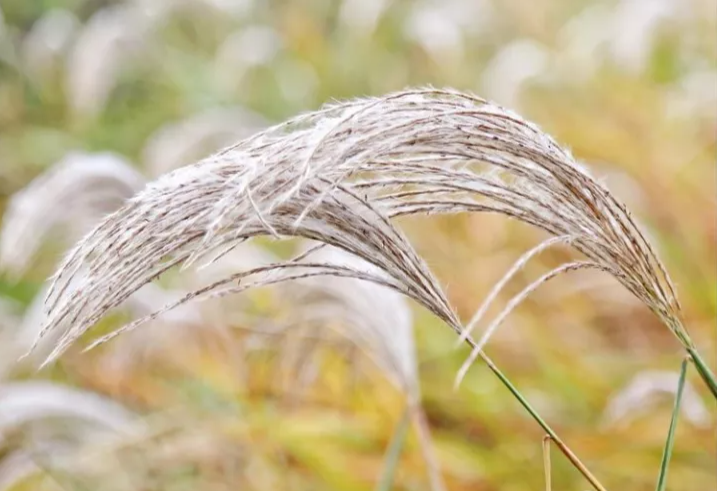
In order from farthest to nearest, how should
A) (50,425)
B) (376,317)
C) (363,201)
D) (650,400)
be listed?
(50,425) < (650,400) < (376,317) < (363,201)

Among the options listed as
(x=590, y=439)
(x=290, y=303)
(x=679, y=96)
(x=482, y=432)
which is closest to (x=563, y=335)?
(x=482, y=432)

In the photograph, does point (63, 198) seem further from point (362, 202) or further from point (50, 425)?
point (362, 202)

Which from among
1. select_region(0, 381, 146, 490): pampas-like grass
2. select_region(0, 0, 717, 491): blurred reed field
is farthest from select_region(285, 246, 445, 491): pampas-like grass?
select_region(0, 381, 146, 490): pampas-like grass

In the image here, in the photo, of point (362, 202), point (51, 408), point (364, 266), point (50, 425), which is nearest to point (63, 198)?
point (51, 408)

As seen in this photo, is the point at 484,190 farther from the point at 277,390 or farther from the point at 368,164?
the point at 277,390

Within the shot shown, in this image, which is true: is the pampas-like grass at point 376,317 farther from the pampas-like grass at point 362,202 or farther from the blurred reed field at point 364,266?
the pampas-like grass at point 362,202

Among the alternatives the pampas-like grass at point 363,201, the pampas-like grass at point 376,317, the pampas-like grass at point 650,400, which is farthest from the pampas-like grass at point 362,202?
the pampas-like grass at point 650,400

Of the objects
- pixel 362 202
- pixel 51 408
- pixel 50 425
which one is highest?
pixel 50 425

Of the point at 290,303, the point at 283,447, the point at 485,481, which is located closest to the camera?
the point at 290,303

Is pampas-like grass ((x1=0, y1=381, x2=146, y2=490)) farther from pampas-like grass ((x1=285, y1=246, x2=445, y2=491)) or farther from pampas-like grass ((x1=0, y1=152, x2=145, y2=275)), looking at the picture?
pampas-like grass ((x1=285, y1=246, x2=445, y2=491))
